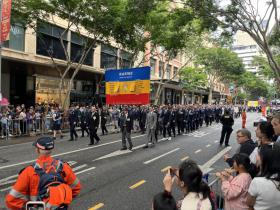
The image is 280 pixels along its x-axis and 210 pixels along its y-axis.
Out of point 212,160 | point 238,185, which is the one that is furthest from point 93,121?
point 238,185

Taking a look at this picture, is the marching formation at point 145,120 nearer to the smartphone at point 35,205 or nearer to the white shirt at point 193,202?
the smartphone at point 35,205

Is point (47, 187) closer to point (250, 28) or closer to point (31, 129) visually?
point (250, 28)

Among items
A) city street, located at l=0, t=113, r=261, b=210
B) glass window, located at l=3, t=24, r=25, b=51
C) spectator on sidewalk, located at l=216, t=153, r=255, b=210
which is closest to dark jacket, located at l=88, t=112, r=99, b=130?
city street, located at l=0, t=113, r=261, b=210

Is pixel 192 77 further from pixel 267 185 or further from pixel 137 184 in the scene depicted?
pixel 267 185

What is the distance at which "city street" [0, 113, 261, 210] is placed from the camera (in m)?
6.88

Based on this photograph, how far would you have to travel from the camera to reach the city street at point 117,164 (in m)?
6.88

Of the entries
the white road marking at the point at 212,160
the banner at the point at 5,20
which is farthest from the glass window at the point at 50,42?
the white road marking at the point at 212,160

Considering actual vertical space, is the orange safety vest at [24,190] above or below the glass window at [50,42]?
below

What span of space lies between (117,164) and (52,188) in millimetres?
7168

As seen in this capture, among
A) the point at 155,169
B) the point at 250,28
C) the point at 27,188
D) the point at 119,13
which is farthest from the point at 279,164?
the point at 119,13

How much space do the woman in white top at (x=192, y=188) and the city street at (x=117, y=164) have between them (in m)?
2.77

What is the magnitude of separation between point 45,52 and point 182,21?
13036 mm

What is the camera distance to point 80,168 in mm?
9617

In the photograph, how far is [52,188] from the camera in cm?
320
